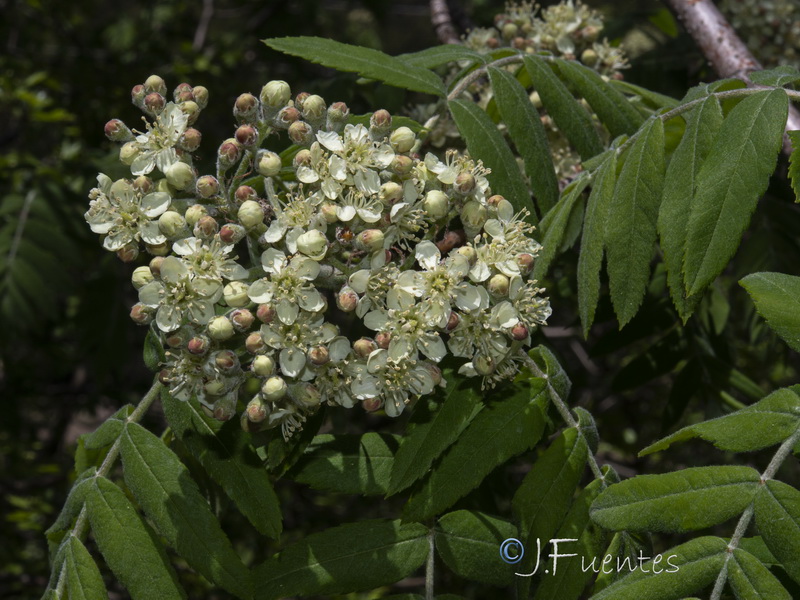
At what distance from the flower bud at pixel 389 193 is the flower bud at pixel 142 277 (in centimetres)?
57

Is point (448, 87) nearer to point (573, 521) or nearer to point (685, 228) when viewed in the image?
point (685, 228)

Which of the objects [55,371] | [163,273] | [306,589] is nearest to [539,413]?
[306,589]

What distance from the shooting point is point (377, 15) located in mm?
6262

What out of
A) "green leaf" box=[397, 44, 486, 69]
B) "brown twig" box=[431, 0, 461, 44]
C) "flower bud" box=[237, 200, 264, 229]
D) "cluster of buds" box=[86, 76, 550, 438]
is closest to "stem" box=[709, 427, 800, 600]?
"cluster of buds" box=[86, 76, 550, 438]

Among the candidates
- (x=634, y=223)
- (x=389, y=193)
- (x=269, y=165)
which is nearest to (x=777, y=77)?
(x=634, y=223)

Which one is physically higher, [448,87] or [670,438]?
[448,87]

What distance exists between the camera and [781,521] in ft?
5.14

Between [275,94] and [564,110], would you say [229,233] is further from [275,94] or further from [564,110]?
[564,110]

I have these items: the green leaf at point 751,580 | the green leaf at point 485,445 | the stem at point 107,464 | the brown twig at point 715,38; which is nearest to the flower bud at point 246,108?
the stem at point 107,464

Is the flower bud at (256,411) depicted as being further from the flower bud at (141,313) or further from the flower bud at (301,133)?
the flower bud at (301,133)

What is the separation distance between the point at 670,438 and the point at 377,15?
17.3ft

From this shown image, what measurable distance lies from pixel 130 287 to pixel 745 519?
3.79m

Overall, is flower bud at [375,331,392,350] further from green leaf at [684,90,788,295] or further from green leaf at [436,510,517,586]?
green leaf at [684,90,788,295]

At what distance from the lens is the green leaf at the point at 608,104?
2430 millimetres
